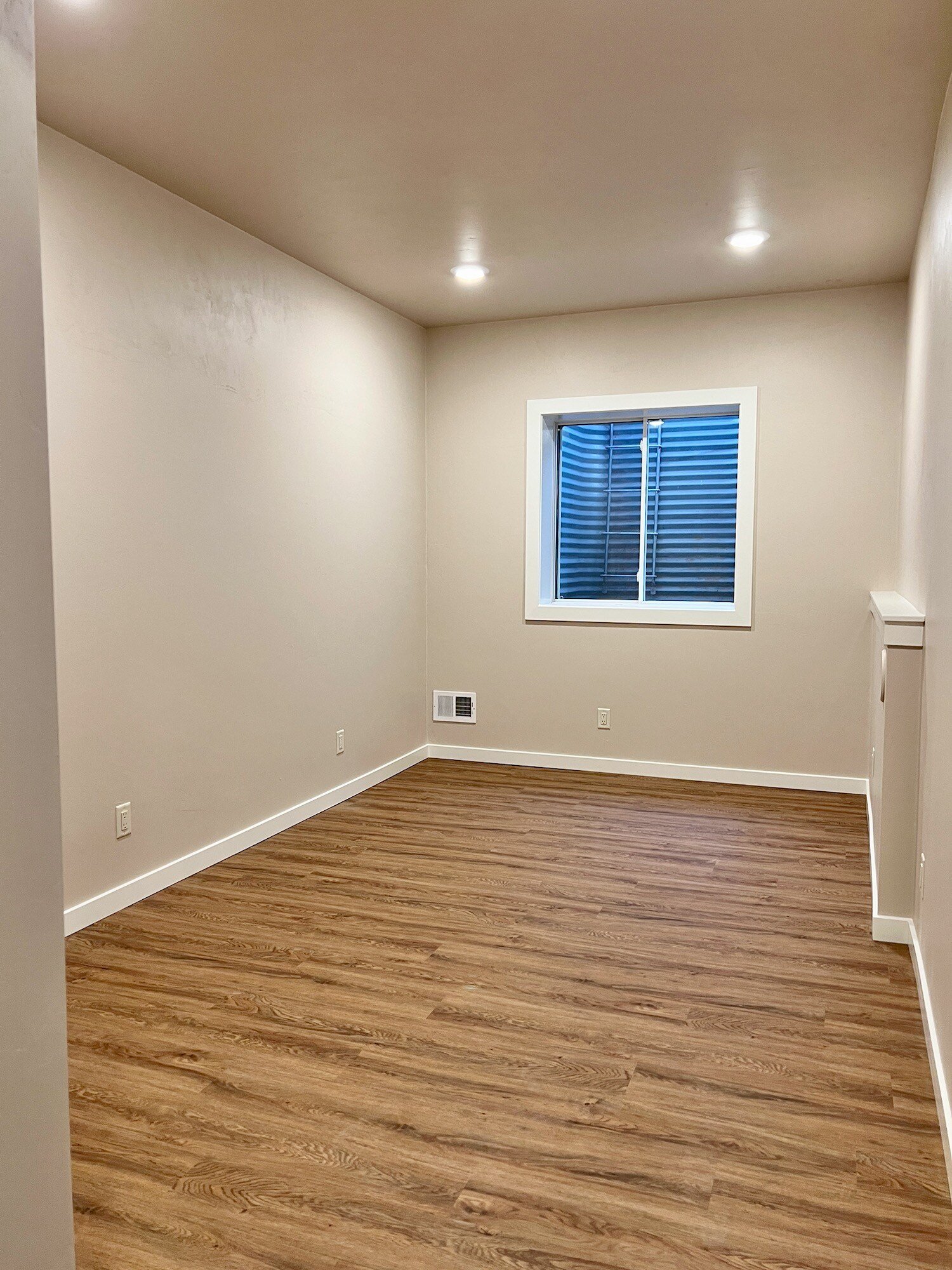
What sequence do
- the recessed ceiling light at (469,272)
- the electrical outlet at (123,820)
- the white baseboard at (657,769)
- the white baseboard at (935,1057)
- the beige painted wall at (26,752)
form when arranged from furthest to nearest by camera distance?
1. the white baseboard at (657,769)
2. the recessed ceiling light at (469,272)
3. the electrical outlet at (123,820)
4. the white baseboard at (935,1057)
5. the beige painted wall at (26,752)

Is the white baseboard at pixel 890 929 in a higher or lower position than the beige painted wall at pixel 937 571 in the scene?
lower

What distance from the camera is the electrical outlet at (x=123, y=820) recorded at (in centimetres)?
335

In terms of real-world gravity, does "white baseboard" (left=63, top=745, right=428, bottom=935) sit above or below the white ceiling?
below

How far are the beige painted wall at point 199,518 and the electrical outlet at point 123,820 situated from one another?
0.08ft

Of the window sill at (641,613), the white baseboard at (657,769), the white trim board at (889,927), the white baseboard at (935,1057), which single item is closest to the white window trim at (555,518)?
the window sill at (641,613)

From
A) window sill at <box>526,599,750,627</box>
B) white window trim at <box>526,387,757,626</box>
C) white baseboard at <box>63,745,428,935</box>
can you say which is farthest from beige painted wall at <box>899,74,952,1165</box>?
white baseboard at <box>63,745,428,935</box>

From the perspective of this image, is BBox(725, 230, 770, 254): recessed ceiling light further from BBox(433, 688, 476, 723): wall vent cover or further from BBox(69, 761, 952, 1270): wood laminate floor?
BBox(433, 688, 476, 723): wall vent cover

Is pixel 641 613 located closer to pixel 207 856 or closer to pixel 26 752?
pixel 207 856

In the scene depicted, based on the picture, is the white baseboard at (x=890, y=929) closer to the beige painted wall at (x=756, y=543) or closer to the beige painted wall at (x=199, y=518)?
the beige painted wall at (x=756, y=543)

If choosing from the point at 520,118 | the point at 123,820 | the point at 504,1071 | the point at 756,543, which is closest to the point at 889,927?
the point at 504,1071

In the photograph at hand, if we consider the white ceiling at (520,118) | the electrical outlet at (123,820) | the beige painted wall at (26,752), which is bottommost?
the electrical outlet at (123,820)

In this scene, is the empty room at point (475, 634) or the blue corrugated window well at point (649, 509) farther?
the blue corrugated window well at point (649, 509)

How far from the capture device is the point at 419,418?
225 inches

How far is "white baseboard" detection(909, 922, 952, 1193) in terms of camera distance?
1930 mm
